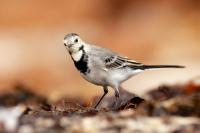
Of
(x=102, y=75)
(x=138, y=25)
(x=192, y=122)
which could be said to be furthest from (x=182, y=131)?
(x=138, y=25)

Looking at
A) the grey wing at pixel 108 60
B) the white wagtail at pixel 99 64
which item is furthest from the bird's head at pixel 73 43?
the grey wing at pixel 108 60

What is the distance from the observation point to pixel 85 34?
82.9ft

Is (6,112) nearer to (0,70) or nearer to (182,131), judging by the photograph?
(182,131)

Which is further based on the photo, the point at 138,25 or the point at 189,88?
the point at 138,25

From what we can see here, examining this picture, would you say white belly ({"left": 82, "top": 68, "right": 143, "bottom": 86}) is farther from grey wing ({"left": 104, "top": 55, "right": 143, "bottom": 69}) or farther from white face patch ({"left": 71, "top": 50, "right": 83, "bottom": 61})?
white face patch ({"left": 71, "top": 50, "right": 83, "bottom": 61})

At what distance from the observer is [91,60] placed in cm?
986

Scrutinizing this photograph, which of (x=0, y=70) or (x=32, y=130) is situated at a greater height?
(x=32, y=130)

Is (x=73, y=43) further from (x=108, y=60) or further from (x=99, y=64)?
(x=108, y=60)

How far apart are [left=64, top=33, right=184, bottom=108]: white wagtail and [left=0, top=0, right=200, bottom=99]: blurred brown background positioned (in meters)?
8.46

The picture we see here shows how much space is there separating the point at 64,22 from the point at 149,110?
19.6 metres

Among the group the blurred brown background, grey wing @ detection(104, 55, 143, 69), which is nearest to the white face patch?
grey wing @ detection(104, 55, 143, 69)

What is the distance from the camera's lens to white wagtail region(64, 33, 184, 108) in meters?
9.79

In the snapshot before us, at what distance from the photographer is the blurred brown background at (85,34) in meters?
21.5

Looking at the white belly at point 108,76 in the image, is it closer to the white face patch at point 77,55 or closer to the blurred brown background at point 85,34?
the white face patch at point 77,55
